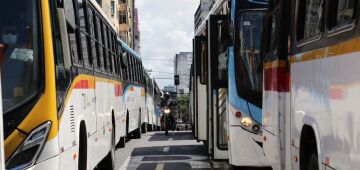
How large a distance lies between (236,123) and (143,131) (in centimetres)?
1902

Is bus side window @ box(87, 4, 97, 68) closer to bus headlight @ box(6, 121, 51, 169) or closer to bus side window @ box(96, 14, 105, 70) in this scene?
bus side window @ box(96, 14, 105, 70)

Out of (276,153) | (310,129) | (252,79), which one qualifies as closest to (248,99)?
(252,79)

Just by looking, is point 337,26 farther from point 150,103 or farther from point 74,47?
point 150,103

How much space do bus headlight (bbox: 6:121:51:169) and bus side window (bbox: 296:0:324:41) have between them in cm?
251

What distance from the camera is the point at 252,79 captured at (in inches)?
396

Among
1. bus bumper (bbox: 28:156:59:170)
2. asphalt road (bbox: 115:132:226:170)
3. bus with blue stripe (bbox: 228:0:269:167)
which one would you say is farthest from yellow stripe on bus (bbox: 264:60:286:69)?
asphalt road (bbox: 115:132:226:170)

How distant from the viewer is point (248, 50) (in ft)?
33.0

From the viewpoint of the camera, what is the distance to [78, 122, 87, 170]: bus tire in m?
7.75

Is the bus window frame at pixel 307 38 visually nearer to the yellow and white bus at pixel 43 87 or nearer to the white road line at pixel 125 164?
the yellow and white bus at pixel 43 87

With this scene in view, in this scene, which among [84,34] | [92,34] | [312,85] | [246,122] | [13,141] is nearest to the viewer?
[13,141]

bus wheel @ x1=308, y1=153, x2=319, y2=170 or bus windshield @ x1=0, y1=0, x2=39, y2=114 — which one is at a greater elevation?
bus windshield @ x1=0, y1=0, x2=39, y2=114

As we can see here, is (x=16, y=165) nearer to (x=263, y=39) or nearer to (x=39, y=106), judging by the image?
(x=39, y=106)

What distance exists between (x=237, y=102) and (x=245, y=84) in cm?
33

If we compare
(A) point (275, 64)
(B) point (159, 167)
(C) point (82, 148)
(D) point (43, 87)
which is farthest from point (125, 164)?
(D) point (43, 87)
